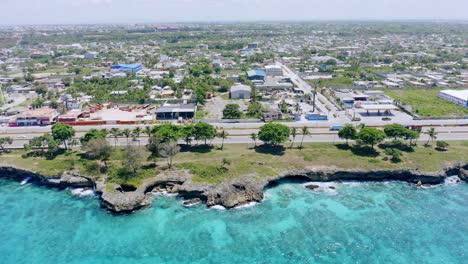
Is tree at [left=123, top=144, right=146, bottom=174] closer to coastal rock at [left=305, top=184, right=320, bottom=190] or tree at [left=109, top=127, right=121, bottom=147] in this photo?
tree at [left=109, top=127, right=121, bottom=147]

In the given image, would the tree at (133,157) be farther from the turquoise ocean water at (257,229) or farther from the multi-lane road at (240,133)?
the multi-lane road at (240,133)

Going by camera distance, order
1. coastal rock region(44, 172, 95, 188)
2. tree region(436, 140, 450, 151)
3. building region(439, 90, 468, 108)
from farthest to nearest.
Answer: building region(439, 90, 468, 108) < tree region(436, 140, 450, 151) < coastal rock region(44, 172, 95, 188)

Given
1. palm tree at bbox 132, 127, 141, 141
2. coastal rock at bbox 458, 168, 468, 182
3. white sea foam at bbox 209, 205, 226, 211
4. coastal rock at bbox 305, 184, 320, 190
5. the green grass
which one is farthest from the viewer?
the green grass

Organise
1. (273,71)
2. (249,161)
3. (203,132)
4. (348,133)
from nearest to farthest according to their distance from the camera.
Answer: (249,161) < (203,132) < (348,133) < (273,71)

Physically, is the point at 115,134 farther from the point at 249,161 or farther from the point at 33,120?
the point at 249,161

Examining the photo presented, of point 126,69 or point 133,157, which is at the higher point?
point 126,69

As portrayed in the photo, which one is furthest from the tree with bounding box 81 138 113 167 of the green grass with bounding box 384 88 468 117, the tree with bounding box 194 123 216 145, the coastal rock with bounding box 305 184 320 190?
the green grass with bounding box 384 88 468 117

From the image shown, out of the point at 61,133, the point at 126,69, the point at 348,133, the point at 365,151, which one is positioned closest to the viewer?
the point at 61,133

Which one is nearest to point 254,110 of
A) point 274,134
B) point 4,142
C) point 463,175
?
point 274,134
